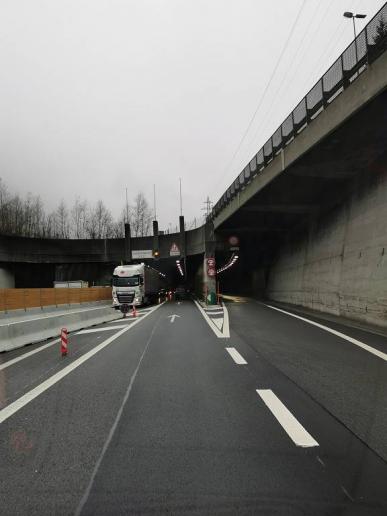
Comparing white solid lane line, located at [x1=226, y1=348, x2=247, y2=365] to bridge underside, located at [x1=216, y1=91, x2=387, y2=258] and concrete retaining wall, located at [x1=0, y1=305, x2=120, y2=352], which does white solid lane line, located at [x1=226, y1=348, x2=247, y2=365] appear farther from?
bridge underside, located at [x1=216, y1=91, x2=387, y2=258]

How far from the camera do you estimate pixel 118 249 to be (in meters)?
52.6

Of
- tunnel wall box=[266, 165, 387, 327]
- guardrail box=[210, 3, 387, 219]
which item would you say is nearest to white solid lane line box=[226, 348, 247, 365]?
tunnel wall box=[266, 165, 387, 327]

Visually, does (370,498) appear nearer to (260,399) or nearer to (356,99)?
(260,399)

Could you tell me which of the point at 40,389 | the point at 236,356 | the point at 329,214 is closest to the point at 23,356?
the point at 40,389

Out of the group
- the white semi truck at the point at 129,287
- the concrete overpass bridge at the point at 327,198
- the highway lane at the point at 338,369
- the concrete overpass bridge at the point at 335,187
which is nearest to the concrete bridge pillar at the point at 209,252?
the concrete overpass bridge at the point at 327,198

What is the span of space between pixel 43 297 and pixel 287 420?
3166 cm

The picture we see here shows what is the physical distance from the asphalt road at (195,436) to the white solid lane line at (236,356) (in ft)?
0.38

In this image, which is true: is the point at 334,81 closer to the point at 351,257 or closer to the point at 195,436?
the point at 351,257

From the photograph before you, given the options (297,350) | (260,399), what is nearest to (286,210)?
(297,350)

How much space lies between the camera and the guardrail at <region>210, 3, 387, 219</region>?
1393 cm

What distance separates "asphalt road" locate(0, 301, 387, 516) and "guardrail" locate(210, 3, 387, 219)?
33.0ft

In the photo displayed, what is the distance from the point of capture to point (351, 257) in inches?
771

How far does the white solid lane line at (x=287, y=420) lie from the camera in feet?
15.5

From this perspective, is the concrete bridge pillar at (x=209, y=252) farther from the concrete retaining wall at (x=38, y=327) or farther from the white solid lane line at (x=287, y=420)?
the white solid lane line at (x=287, y=420)
